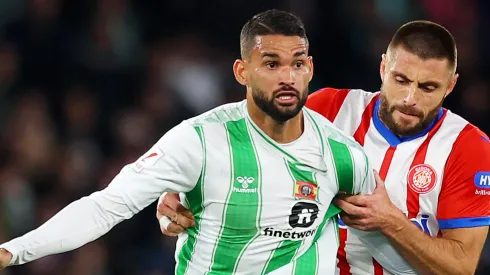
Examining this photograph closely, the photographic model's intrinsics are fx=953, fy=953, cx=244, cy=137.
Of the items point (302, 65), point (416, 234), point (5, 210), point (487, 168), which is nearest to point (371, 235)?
point (416, 234)

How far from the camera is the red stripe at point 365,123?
4.39m

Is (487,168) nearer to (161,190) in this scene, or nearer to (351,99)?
(351,99)

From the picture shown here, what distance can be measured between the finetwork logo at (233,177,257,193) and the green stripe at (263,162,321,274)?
166 millimetres

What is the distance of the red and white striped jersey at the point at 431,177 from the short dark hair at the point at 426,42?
34cm

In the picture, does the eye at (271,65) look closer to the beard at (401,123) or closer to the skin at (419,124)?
the skin at (419,124)

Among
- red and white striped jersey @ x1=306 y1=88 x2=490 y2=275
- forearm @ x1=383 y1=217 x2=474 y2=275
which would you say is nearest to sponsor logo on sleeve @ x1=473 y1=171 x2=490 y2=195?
red and white striped jersey @ x1=306 y1=88 x2=490 y2=275

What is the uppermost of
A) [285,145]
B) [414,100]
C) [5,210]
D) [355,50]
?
[355,50]

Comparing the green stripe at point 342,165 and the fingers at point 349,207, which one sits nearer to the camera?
the green stripe at point 342,165

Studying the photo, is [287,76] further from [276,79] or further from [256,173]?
[256,173]

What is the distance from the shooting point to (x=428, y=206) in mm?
4297

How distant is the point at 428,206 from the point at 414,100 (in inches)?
19.7

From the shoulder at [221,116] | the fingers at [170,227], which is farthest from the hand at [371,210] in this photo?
the fingers at [170,227]

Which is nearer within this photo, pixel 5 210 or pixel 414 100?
pixel 414 100

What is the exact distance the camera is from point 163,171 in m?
3.51
